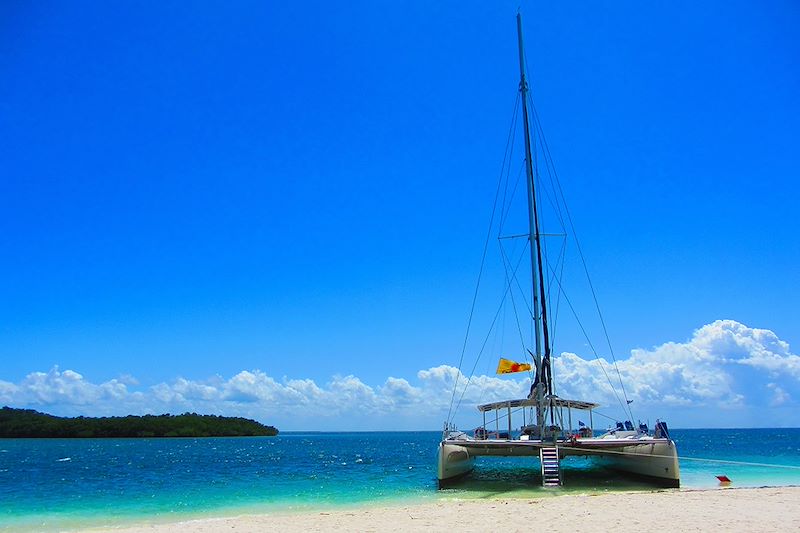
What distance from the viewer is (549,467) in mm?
22406

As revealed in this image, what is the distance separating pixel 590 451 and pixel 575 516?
7.39 meters

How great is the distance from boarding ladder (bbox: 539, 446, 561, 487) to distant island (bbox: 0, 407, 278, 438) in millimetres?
135061

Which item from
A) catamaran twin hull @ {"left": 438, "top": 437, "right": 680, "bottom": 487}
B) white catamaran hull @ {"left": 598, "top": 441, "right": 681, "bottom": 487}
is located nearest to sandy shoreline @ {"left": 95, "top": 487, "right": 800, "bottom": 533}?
white catamaran hull @ {"left": 598, "top": 441, "right": 681, "bottom": 487}

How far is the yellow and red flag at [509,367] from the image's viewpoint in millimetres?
25438

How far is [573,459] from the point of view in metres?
44.1

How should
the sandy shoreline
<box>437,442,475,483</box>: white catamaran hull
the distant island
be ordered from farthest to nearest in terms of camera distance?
1. the distant island
2. <box>437,442,475,483</box>: white catamaran hull
3. the sandy shoreline

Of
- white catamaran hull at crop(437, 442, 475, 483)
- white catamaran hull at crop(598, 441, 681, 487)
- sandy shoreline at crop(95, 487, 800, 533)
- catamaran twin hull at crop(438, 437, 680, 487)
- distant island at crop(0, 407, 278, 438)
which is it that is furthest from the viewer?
distant island at crop(0, 407, 278, 438)

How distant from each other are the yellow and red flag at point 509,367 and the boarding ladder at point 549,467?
13.2 ft

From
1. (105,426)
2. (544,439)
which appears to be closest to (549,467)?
(544,439)

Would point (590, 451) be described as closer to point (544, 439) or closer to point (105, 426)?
point (544, 439)

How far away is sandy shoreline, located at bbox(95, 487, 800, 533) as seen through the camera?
13.2 m

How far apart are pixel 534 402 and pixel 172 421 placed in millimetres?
137849

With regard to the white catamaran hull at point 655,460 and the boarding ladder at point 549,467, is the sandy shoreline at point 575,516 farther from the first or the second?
the boarding ladder at point 549,467

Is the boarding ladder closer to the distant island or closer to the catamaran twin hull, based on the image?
the catamaran twin hull
